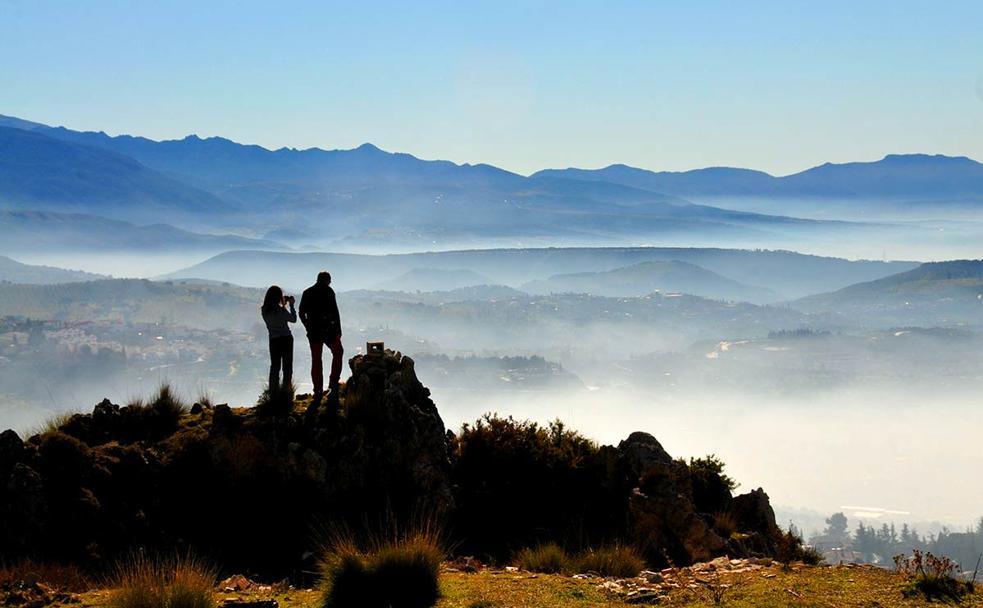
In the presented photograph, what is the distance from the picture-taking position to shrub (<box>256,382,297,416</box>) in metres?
13.8

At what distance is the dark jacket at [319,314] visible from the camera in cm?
1520

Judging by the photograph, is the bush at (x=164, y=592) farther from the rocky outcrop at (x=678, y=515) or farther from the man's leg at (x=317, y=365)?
the man's leg at (x=317, y=365)

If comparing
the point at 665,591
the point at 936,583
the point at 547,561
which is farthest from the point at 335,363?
the point at 936,583

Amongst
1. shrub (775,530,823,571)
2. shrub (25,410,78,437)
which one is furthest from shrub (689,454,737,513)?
shrub (25,410,78,437)

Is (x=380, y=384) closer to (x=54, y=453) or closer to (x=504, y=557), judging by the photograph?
(x=504, y=557)

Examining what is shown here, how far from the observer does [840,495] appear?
176500mm

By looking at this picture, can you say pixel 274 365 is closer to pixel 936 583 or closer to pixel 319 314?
pixel 319 314

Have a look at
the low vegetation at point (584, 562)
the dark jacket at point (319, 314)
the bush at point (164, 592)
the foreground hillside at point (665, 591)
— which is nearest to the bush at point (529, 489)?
the low vegetation at point (584, 562)

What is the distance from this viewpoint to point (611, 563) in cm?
1080

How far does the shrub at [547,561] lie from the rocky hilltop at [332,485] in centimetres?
87

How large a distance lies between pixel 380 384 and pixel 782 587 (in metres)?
7.26

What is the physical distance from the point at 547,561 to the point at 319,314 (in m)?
6.57

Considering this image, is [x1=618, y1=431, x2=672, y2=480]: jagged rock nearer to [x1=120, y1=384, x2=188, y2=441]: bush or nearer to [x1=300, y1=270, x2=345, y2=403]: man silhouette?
[x1=300, y1=270, x2=345, y2=403]: man silhouette

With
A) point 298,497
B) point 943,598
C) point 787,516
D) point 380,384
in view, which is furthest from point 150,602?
A: point 787,516
